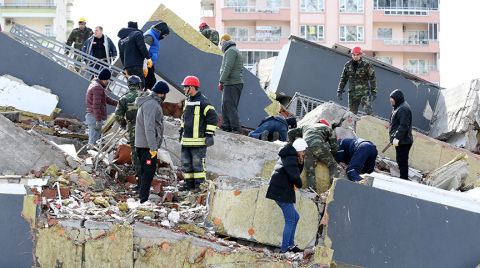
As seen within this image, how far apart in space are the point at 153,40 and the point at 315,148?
16.9 feet

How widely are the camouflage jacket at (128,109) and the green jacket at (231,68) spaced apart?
2.15 meters

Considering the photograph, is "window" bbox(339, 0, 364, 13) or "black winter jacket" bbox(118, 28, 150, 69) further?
"window" bbox(339, 0, 364, 13)

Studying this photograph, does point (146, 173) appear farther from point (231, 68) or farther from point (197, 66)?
point (197, 66)

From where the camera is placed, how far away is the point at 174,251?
12.8 meters

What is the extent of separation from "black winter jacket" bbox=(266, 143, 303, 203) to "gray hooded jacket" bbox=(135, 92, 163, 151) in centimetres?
201

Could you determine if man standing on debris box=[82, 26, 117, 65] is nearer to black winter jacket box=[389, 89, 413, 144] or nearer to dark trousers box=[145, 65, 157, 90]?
dark trousers box=[145, 65, 157, 90]

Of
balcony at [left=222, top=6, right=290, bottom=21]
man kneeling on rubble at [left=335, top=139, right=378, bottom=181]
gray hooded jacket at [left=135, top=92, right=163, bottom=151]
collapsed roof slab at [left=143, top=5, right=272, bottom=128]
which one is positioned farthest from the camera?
balcony at [left=222, top=6, right=290, bottom=21]

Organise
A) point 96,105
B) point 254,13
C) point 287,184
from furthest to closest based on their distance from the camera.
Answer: point 254,13, point 96,105, point 287,184

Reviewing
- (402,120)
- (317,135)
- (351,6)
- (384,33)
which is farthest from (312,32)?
(317,135)

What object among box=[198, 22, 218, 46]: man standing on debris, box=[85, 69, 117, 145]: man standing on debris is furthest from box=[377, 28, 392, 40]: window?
box=[85, 69, 117, 145]: man standing on debris

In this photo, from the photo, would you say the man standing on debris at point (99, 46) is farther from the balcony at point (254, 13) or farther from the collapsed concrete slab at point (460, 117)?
the balcony at point (254, 13)

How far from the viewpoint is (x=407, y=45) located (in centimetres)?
7106

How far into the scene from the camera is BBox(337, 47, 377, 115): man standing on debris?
1902cm

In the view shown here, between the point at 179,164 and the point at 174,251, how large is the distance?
12.0 feet
